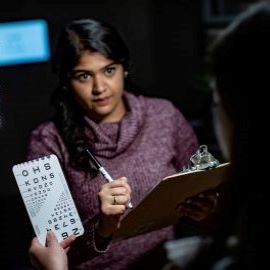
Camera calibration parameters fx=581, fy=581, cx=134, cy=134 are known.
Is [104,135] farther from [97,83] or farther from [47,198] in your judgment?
[47,198]

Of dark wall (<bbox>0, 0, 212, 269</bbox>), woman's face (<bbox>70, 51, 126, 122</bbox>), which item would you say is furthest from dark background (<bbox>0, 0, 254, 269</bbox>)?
woman's face (<bbox>70, 51, 126, 122</bbox>)

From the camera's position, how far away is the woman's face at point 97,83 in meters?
1.61

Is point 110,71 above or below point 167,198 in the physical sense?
above

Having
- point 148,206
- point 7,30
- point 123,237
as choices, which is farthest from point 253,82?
point 7,30

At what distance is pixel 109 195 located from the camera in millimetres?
1336

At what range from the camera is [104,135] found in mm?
1682

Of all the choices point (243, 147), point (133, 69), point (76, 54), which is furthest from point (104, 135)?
point (133, 69)

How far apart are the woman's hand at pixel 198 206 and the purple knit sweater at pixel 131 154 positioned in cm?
15

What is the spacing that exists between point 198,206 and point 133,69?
1.44 metres

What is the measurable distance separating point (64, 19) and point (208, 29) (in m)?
0.74

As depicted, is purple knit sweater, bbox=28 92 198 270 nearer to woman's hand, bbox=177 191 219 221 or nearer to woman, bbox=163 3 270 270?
woman's hand, bbox=177 191 219 221

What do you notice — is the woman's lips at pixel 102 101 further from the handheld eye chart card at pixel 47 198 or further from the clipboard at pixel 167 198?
the clipboard at pixel 167 198

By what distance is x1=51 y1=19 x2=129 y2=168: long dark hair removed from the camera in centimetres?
161

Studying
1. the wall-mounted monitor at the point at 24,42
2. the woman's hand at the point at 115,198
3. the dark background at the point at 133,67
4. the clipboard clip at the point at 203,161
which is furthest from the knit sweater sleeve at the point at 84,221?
the dark background at the point at 133,67
